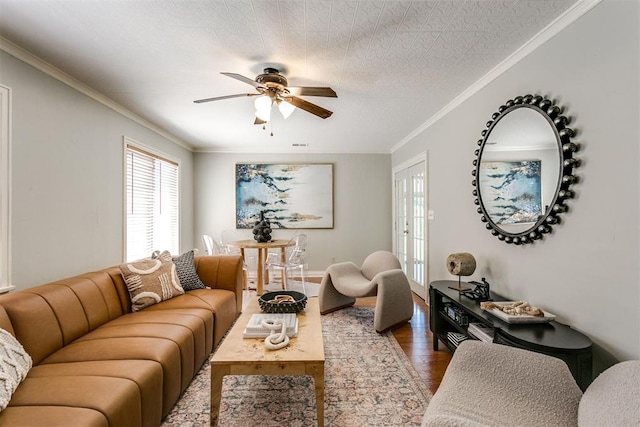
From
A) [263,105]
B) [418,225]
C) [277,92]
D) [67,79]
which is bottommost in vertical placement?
[418,225]

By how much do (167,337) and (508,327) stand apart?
6.92 feet

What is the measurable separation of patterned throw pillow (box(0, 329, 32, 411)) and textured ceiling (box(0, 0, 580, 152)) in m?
1.83

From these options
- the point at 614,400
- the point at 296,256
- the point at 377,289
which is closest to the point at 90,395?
the point at 614,400

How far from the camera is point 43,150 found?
2316 millimetres

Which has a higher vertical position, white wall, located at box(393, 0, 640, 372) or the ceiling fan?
the ceiling fan

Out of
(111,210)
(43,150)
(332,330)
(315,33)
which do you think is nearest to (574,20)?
(315,33)

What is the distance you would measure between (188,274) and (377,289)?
1.95 m

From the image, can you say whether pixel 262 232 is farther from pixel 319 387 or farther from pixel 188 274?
pixel 319 387

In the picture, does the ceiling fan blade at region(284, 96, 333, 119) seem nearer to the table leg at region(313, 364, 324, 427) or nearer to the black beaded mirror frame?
the black beaded mirror frame

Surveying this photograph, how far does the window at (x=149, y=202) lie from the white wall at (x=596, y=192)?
3.97 meters

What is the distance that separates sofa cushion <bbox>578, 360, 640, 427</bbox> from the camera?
1.00 meters

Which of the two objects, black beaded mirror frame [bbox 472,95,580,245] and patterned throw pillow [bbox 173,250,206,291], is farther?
patterned throw pillow [bbox 173,250,206,291]

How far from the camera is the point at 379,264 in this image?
373 centimetres

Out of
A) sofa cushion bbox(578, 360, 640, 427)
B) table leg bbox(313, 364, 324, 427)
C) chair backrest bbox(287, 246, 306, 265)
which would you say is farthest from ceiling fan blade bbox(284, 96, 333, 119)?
chair backrest bbox(287, 246, 306, 265)
